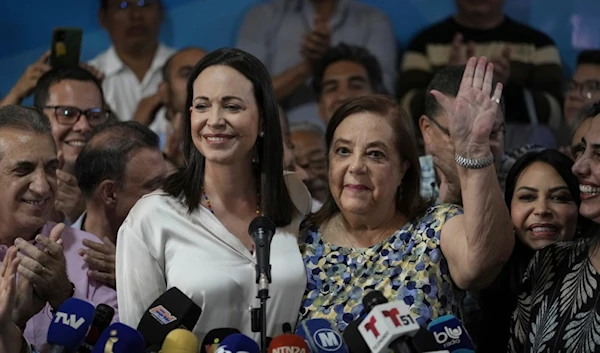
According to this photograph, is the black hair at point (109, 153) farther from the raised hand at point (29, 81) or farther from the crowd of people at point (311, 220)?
the raised hand at point (29, 81)

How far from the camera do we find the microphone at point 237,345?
3148 mm

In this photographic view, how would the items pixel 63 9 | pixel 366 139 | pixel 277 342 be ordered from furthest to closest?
pixel 63 9
pixel 366 139
pixel 277 342

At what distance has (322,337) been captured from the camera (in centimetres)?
335

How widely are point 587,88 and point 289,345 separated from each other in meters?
3.89

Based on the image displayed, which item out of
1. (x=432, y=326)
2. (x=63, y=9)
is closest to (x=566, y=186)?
(x=432, y=326)

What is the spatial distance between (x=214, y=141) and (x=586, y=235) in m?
1.35

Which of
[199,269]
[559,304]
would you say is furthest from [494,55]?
[199,269]

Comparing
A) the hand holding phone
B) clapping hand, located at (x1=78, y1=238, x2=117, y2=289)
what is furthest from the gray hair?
the hand holding phone

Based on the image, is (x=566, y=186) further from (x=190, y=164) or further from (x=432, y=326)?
(x=190, y=164)

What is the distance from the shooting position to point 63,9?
22.2 feet

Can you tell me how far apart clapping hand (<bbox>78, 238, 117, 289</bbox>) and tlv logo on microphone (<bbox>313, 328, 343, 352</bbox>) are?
1.15 m

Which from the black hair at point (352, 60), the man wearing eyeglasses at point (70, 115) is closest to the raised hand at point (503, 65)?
the black hair at point (352, 60)

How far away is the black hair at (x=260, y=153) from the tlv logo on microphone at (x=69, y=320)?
73cm

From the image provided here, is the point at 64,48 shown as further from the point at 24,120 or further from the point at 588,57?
the point at 588,57
